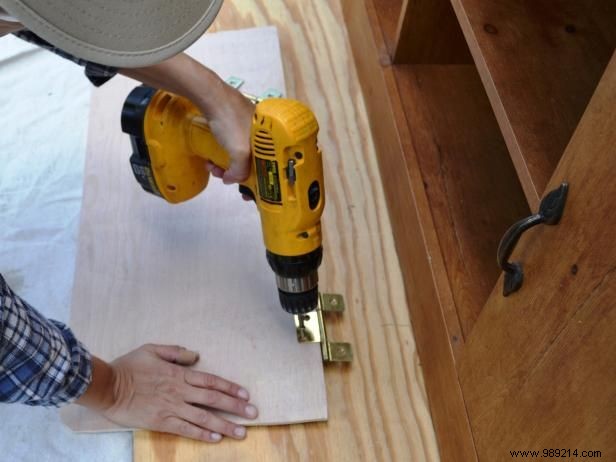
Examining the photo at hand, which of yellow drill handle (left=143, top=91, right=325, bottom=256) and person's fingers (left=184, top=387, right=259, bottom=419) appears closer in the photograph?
yellow drill handle (left=143, top=91, right=325, bottom=256)

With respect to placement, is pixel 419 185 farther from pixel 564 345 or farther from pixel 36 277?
pixel 36 277

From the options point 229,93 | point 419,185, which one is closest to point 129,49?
point 229,93

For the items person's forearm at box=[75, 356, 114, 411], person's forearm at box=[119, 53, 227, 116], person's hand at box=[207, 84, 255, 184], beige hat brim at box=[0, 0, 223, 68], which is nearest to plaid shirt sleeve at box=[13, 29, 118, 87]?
person's forearm at box=[119, 53, 227, 116]

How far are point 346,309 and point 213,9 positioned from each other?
0.62 metres

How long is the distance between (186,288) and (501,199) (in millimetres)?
557

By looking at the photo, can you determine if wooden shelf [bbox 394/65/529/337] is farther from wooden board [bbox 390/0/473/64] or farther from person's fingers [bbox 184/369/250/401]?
person's fingers [bbox 184/369/250/401]

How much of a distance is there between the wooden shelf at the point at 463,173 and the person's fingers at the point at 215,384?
347 millimetres

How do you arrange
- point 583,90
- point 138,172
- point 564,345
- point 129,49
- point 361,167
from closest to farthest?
point 129,49, point 564,345, point 583,90, point 138,172, point 361,167

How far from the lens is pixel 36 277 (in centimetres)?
111

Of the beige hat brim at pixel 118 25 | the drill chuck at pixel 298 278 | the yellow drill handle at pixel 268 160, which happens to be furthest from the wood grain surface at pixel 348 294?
the beige hat brim at pixel 118 25

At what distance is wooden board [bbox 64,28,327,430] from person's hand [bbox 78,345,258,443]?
0.12ft

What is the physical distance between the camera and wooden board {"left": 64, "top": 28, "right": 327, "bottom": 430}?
0.91m

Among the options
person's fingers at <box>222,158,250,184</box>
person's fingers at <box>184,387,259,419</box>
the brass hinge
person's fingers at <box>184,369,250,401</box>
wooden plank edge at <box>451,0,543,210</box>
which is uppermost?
wooden plank edge at <box>451,0,543,210</box>

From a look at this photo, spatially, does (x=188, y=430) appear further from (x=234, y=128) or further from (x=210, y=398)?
(x=234, y=128)
